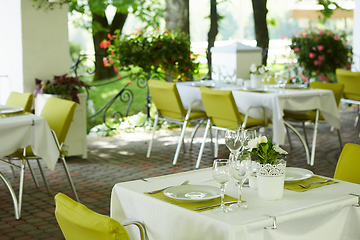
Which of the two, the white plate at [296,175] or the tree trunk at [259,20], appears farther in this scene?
the tree trunk at [259,20]

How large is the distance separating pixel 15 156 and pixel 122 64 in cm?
328

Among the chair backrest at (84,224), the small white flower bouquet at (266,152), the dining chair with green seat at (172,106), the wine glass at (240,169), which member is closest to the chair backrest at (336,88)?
the dining chair with green seat at (172,106)

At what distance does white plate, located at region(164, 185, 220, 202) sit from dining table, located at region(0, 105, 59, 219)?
6.77 feet

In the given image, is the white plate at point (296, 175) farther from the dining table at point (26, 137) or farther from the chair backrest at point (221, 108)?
the chair backrest at point (221, 108)

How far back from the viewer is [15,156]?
4129 mm

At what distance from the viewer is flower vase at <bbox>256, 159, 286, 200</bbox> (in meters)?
2.07

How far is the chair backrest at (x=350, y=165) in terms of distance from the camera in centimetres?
258

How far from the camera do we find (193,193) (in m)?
2.17

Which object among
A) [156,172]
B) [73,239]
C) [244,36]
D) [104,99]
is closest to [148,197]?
[73,239]

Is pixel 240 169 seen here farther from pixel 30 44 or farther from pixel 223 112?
pixel 30 44

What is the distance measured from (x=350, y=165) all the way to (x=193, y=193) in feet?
3.10

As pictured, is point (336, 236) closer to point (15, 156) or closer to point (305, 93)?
point (15, 156)

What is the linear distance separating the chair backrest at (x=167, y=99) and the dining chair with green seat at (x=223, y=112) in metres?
0.38

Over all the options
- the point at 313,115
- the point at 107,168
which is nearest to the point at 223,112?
the point at 313,115
